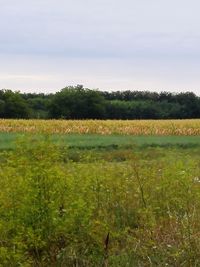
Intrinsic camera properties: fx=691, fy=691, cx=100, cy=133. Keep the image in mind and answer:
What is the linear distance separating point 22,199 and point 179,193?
219cm

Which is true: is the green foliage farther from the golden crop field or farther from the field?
the golden crop field

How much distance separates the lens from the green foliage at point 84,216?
259 inches

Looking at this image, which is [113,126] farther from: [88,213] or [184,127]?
[88,213]

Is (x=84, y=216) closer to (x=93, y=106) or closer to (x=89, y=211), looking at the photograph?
(x=89, y=211)

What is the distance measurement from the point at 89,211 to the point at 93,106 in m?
76.7

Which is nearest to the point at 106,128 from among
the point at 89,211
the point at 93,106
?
the point at 93,106

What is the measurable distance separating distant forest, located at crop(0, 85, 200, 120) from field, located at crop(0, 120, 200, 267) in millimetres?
69294

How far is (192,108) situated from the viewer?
8944 centimetres

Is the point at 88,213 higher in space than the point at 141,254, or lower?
higher

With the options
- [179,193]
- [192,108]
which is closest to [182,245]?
[179,193]

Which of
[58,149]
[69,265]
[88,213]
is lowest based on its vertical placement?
[69,265]

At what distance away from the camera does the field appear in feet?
21.7

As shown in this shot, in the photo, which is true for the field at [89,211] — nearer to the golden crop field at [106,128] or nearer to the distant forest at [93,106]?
the golden crop field at [106,128]

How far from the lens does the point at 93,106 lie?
8344cm
